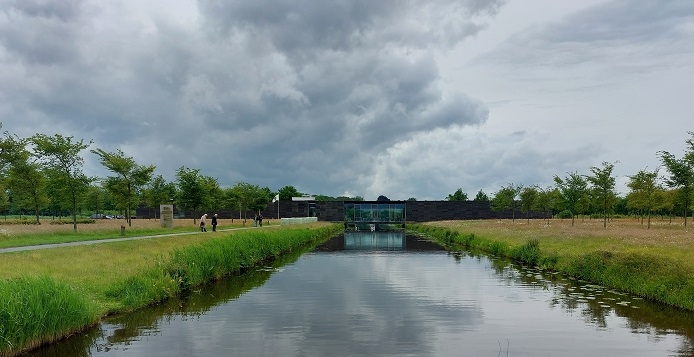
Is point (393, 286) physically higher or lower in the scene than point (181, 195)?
lower

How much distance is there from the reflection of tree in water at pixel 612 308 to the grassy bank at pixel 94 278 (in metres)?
15.5

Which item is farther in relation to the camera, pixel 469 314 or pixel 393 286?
pixel 393 286

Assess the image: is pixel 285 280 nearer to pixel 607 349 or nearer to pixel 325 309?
pixel 325 309

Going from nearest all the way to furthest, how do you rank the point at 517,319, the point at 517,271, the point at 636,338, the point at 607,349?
the point at 607,349
the point at 636,338
the point at 517,319
the point at 517,271

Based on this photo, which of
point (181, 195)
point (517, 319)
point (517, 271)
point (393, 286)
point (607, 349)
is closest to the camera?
point (607, 349)

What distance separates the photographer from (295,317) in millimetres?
17578

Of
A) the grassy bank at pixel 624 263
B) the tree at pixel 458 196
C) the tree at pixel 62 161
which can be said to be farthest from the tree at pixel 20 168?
the tree at pixel 458 196

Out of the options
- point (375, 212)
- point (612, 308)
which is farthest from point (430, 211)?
point (612, 308)

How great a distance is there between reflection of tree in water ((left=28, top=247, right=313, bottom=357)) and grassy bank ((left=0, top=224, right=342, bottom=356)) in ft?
1.26

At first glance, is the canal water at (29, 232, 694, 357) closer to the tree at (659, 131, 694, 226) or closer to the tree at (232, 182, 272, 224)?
the tree at (659, 131, 694, 226)

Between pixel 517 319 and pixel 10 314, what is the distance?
49.2 ft

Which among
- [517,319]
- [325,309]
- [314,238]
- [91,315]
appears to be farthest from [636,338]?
[314,238]

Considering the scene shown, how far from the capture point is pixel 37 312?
13164mm

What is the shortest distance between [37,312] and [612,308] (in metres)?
18.9
